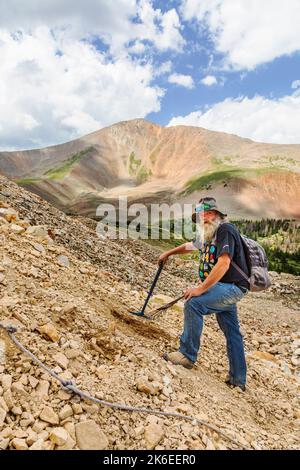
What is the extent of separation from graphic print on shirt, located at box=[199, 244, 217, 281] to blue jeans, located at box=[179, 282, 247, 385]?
0.25 meters

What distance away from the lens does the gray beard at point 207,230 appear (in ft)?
14.8

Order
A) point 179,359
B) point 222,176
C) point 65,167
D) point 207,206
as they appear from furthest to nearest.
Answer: point 65,167 → point 222,176 → point 179,359 → point 207,206

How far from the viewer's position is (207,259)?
14.9ft

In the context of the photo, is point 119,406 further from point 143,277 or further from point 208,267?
point 143,277

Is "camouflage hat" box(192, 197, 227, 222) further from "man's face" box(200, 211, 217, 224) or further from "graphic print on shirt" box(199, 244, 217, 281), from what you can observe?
"graphic print on shirt" box(199, 244, 217, 281)

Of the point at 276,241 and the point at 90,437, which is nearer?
the point at 90,437

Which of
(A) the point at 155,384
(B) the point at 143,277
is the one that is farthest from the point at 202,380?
(B) the point at 143,277

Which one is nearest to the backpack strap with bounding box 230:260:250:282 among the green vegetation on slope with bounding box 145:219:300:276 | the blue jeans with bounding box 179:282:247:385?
the blue jeans with bounding box 179:282:247:385

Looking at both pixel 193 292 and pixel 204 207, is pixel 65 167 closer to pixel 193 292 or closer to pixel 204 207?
pixel 204 207

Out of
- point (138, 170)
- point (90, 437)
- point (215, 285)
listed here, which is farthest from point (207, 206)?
point (138, 170)

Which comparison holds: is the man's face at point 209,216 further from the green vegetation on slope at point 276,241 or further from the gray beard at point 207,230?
the green vegetation on slope at point 276,241

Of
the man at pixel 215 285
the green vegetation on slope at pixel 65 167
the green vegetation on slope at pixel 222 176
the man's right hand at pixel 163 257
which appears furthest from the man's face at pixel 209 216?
the green vegetation on slope at pixel 65 167

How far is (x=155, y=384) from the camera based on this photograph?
404 cm

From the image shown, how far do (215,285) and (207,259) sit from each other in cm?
35
